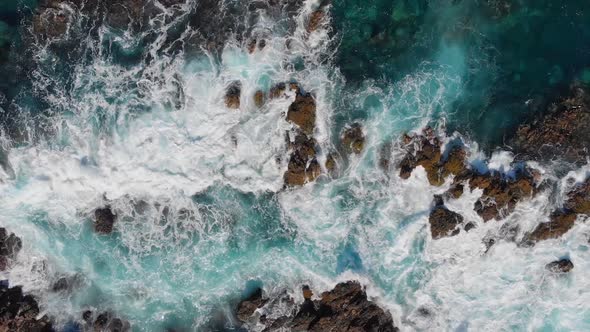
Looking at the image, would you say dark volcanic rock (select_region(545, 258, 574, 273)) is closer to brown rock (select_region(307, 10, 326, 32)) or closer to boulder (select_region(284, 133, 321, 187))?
boulder (select_region(284, 133, 321, 187))

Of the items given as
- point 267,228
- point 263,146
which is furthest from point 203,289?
point 263,146

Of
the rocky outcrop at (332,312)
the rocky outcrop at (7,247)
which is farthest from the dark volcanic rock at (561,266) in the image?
the rocky outcrop at (7,247)

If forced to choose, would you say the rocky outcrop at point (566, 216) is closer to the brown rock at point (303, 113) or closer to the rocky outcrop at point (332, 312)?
the rocky outcrop at point (332, 312)

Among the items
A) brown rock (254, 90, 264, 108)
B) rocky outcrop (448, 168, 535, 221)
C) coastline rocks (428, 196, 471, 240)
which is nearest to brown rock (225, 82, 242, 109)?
brown rock (254, 90, 264, 108)

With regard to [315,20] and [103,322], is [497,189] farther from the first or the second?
[103,322]

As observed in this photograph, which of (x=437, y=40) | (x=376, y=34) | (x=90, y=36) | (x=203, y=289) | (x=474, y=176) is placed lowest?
(x=203, y=289)

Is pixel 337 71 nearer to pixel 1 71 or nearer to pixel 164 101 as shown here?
pixel 164 101
